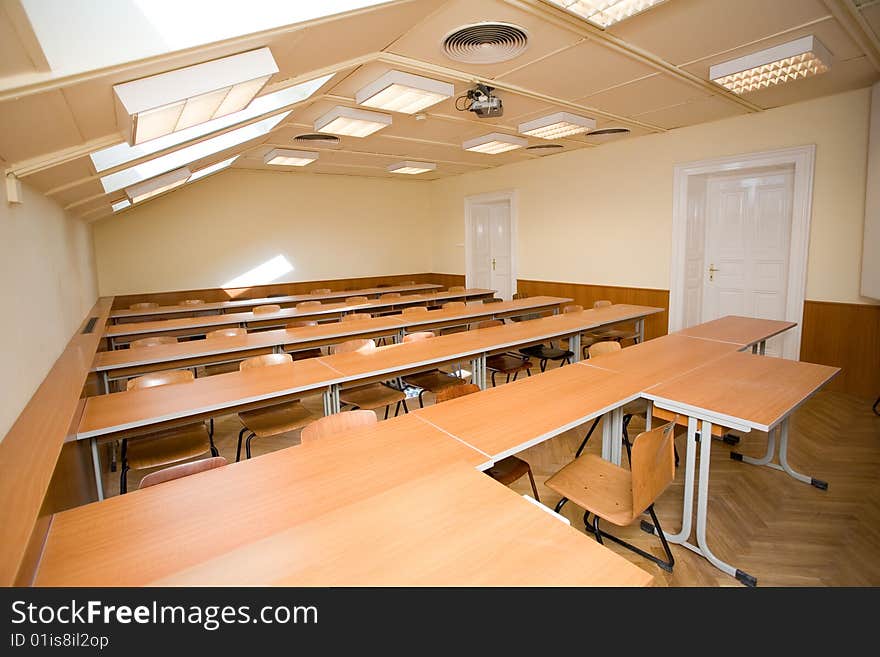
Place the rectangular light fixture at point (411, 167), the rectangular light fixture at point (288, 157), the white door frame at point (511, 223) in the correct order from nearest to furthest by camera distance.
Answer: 1. the rectangular light fixture at point (288, 157)
2. the rectangular light fixture at point (411, 167)
3. the white door frame at point (511, 223)

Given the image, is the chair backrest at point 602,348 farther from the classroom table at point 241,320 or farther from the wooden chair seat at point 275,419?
the classroom table at point 241,320

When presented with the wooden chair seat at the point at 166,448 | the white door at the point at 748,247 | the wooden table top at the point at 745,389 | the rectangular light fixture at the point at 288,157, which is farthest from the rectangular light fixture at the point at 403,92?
the white door at the point at 748,247

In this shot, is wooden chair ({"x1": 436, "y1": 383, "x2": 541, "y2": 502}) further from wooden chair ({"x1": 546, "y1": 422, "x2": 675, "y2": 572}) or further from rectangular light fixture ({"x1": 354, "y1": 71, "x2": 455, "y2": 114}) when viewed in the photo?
rectangular light fixture ({"x1": 354, "y1": 71, "x2": 455, "y2": 114})

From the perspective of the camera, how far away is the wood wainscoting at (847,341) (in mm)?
4480

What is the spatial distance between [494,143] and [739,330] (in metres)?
3.63

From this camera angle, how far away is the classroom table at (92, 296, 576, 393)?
3.48 metres

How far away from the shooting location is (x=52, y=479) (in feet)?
5.00

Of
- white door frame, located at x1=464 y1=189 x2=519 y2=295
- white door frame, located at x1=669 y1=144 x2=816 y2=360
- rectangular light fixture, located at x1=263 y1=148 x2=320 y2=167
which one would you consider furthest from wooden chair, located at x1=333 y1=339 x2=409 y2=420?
white door frame, located at x1=464 y1=189 x2=519 y2=295

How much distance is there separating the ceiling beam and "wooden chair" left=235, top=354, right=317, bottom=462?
9.17ft

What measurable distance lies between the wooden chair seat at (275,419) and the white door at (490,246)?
19.5ft

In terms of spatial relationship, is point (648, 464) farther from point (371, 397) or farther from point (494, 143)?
point (494, 143)

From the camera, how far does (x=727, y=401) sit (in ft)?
7.77
